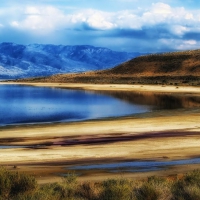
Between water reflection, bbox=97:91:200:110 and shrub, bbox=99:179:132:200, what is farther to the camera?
water reflection, bbox=97:91:200:110

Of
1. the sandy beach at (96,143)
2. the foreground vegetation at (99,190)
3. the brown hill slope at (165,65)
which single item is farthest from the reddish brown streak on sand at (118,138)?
the brown hill slope at (165,65)

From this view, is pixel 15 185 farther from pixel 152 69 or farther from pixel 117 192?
pixel 152 69

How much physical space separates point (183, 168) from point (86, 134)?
10619mm

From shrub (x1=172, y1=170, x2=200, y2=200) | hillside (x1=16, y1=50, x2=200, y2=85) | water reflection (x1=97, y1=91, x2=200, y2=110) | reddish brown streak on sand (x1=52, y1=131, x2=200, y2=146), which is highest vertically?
hillside (x1=16, y1=50, x2=200, y2=85)

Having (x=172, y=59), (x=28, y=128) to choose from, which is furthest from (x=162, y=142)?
(x=172, y=59)

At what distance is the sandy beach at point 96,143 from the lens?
16.9 m

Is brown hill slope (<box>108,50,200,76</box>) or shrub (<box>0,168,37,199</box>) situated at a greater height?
brown hill slope (<box>108,50,200,76</box>)

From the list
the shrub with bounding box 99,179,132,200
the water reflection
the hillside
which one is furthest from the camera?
the hillside

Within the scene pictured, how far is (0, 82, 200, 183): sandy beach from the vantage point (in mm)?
16938

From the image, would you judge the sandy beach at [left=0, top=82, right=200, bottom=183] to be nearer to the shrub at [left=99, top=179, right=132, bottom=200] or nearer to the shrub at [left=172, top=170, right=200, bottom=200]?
the shrub at [left=172, top=170, right=200, bottom=200]

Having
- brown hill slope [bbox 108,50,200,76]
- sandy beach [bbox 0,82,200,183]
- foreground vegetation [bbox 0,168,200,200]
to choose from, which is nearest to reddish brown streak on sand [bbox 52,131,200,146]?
sandy beach [bbox 0,82,200,183]

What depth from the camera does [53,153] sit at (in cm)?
1931

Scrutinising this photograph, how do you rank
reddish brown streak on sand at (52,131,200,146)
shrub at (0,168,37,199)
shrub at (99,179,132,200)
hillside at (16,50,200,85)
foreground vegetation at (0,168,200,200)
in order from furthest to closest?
hillside at (16,50,200,85) < reddish brown streak on sand at (52,131,200,146) < shrub at (0,168,37,199) < foreground vegetation at (0,168,200,200) < shrub at (99,179,132,200)

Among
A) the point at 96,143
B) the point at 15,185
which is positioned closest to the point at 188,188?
the point at 15,185
